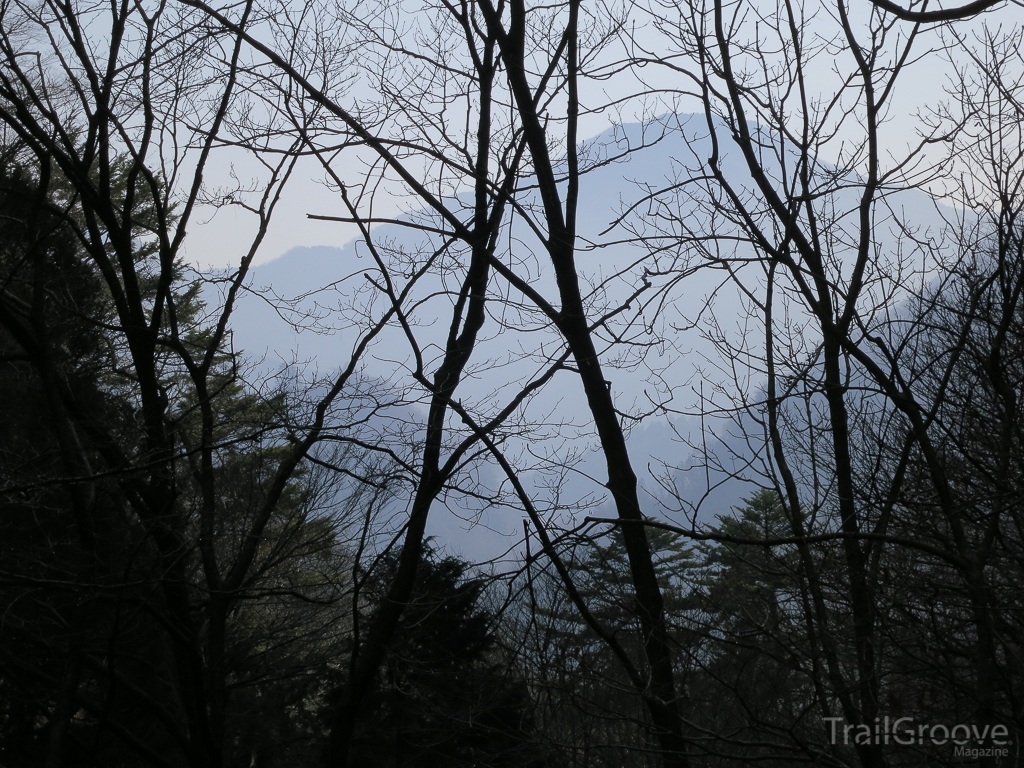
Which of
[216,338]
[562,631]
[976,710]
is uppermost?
[216,338]

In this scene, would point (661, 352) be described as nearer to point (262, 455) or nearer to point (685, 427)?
point (685, 427)

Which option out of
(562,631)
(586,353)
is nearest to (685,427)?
(586,353)

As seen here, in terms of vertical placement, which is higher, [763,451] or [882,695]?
[763,451]

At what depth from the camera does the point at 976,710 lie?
12.7 feet

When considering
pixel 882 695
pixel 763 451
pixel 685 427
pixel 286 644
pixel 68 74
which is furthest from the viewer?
pixel 286 644

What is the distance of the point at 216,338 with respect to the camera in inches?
304

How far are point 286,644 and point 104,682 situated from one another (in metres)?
1.89

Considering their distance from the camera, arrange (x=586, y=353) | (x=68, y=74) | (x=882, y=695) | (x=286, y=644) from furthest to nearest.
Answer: (x=286, y=644) < (x=68, y=74) < (x=586, y=353) < (x=882, y=695)

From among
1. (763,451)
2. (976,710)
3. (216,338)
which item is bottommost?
(976,710)

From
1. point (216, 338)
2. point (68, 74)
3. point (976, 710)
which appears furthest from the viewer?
point (216, 338)

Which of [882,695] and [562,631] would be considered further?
[562,631]

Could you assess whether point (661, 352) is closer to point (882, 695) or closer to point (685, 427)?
point (685, 427)

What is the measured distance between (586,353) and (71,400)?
475 centimetres

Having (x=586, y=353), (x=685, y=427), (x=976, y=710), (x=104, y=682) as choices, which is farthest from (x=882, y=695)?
(x=104, y=682)
